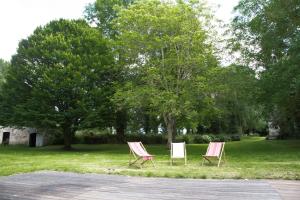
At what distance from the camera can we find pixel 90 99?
2362 cm

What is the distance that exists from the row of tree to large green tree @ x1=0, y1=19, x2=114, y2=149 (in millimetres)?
70

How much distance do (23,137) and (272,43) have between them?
25562 millimetres

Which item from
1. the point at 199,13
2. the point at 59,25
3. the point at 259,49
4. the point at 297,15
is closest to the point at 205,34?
the point at 199,13

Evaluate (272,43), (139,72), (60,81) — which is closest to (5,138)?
(60,81)

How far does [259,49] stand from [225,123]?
20.9m

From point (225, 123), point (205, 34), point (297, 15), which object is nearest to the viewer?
point (297, 15)

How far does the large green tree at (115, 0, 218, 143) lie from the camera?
21234 millimetres

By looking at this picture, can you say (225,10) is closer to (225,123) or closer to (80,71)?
(80,71)

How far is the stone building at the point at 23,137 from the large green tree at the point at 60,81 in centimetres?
675

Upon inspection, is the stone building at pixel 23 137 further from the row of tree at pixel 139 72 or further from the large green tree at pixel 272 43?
the large green tree at pixel 272 43

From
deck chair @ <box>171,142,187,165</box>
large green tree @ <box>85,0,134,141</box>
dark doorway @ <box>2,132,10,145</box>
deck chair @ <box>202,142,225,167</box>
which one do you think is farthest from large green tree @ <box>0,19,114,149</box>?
deck chair @ <box>202,142,225,167</box>

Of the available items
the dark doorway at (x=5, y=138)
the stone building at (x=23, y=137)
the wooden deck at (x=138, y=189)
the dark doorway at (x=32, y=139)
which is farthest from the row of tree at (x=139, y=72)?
the wooden deck at (x=138, y=189)

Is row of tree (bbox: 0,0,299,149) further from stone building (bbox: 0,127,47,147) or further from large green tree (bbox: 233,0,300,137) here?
stone building (bbox: 0,127,47,147)

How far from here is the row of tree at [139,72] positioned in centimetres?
2072
